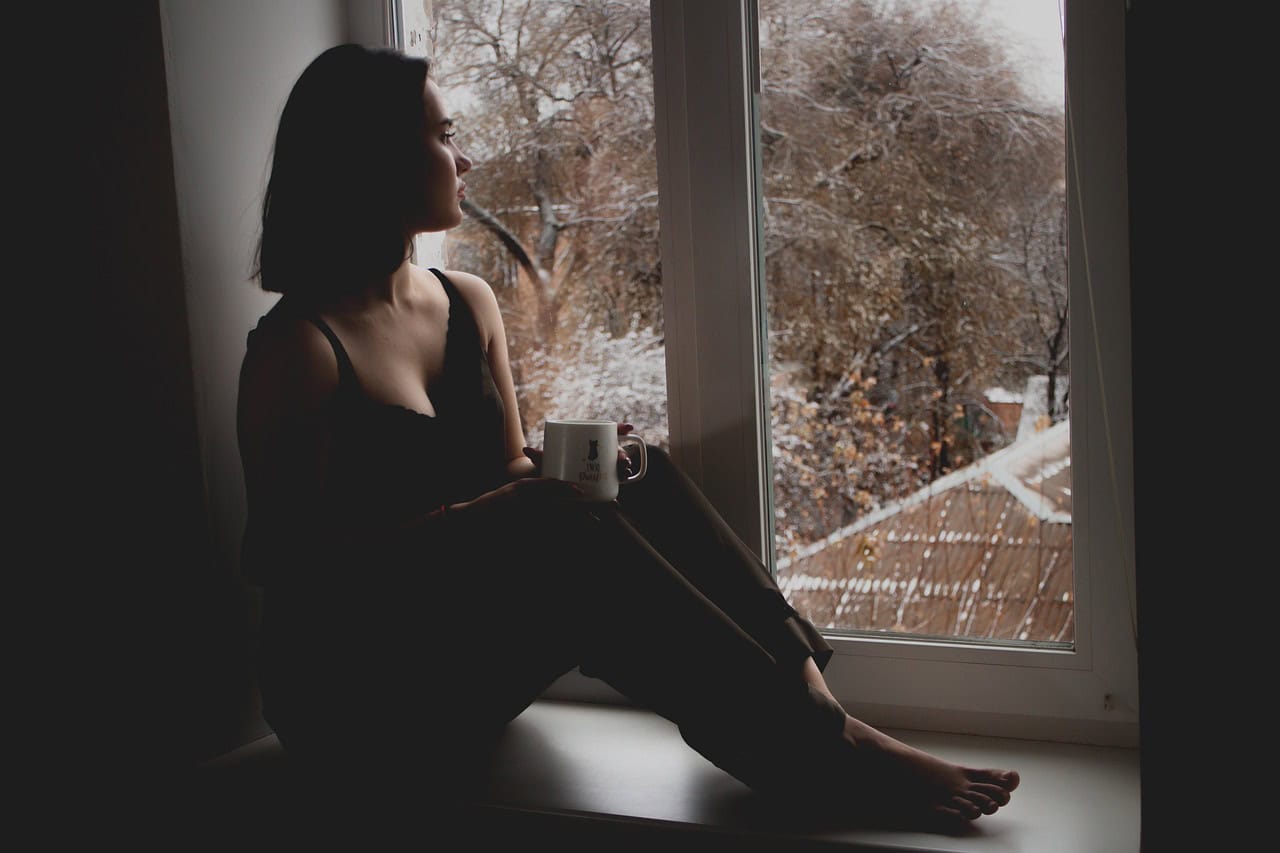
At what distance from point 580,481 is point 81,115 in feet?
2.75

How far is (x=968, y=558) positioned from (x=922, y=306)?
349mm

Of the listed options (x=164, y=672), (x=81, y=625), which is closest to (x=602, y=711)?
(x=164, y=672)

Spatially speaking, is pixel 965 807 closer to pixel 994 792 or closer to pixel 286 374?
pixel 994 792

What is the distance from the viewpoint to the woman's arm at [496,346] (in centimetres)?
154

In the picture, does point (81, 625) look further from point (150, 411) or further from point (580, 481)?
point (580, 481)

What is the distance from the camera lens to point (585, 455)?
1.26 metres

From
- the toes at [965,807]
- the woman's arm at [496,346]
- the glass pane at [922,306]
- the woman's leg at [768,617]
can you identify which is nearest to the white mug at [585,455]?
the woman's leg at [768,617]

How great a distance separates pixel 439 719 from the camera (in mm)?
1351

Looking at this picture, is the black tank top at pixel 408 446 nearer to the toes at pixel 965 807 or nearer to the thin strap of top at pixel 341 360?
the thin strap of top at pixel 341 360

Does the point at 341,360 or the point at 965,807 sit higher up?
the point at 341,360

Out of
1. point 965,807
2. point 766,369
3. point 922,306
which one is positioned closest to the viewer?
point 965,807

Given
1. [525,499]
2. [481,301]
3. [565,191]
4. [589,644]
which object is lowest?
[589,644]

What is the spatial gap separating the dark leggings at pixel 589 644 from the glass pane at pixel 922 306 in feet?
0.80

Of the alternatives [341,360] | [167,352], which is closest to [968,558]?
[341,360]
